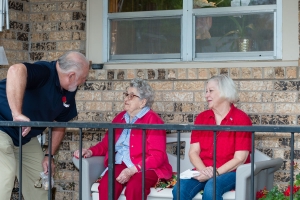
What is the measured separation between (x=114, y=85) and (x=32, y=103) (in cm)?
170

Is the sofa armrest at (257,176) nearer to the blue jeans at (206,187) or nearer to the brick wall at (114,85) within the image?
the blue jeans at (206,187)

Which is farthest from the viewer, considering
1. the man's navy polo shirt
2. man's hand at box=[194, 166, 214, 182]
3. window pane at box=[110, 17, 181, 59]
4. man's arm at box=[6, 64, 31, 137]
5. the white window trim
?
window pane at box=[110, 17, 181, 59]

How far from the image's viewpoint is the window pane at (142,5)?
603 centimetres

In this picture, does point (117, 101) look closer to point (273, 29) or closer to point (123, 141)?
point (123, 141)

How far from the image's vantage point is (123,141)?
527 cm

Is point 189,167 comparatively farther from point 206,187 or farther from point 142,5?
point 142,5

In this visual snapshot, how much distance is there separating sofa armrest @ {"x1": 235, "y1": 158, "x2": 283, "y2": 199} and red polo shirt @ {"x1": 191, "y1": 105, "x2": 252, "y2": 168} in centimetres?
16

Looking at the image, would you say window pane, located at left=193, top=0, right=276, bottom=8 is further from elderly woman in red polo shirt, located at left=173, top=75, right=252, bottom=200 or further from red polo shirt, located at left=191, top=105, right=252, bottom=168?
red polo shirt, located at left=191, top=105, right=252, bottom=168

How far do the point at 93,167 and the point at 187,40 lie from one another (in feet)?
5.05

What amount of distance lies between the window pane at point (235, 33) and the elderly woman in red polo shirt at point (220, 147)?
2.53ft

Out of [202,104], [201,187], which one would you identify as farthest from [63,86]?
[202,104]

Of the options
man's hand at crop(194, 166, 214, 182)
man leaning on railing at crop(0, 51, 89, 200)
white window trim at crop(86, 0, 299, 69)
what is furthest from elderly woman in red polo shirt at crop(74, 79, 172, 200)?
white window trim at crop(86, 0, 299, 69)

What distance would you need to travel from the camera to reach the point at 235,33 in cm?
577

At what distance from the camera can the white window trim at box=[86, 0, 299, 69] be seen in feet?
18.1
